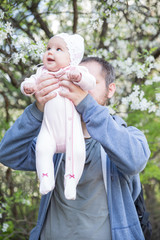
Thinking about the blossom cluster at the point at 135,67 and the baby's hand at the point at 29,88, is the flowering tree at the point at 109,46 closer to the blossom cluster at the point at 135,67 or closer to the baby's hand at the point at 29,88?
the blossom cluster at the point at 135,67

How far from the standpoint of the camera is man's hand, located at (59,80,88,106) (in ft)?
5.29

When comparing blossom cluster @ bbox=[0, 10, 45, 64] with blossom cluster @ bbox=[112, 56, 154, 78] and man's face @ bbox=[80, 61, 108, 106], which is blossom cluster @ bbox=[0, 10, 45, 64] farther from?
blossom cluster @ bbox=[112, 56, 154, 78]

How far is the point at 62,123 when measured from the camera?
1.59 meters

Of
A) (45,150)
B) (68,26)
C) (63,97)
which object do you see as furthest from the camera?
(68,26)

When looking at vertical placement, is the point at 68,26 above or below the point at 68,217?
above

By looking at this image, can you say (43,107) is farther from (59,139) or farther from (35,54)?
(35,54)

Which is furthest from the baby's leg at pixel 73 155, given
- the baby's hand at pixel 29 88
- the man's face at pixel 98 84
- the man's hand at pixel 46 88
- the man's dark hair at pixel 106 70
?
the man's dark hair at pixel 106 70

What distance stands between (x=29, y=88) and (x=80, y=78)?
0.31 m

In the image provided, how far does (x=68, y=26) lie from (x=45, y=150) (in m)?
3.62

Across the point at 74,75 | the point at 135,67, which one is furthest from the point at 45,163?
the point at 135,67

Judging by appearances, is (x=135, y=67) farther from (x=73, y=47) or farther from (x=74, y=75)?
(x=74, y=75)

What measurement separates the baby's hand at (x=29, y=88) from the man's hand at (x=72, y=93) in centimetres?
16

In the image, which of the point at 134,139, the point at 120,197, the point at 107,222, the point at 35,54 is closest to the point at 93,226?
the point at 107,222

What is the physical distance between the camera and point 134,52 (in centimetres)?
491
